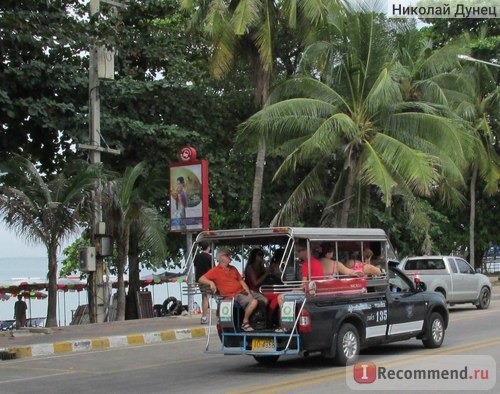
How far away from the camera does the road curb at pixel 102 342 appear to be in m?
14.7

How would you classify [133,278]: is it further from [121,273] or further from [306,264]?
[306,264]

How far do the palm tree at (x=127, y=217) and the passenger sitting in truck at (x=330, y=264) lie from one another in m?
9.29

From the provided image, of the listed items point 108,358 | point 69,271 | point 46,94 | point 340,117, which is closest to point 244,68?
point 340,117

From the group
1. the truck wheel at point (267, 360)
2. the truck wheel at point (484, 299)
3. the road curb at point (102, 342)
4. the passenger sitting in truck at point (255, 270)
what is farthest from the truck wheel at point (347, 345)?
the truck wheel at point (484, 299)

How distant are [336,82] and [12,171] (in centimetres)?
1061

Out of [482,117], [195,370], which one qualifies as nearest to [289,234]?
[195,370]

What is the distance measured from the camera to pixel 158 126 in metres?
22.8

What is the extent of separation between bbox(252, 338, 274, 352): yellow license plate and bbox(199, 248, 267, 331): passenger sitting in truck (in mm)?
298

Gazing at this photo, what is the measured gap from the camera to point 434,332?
44.5 ft

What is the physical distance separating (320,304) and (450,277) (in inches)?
473

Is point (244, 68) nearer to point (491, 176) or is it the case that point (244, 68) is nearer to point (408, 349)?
point (491, 176)

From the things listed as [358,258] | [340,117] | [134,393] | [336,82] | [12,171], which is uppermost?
[336,82]

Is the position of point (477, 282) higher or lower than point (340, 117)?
lower

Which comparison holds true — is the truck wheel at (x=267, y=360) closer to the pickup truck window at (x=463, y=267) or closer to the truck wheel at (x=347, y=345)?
the truck wheel at (x=347, y=345)
